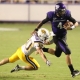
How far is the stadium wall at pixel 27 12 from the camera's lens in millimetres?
24094

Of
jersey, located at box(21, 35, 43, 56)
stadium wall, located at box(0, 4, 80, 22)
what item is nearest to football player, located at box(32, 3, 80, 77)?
jersey, located at box(21, 35, 43, 56)

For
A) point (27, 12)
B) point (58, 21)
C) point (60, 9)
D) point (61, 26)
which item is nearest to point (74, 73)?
point (61, 26)

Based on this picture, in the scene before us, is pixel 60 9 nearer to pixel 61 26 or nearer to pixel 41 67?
pixel 61 26

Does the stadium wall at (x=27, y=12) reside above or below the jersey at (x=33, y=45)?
below

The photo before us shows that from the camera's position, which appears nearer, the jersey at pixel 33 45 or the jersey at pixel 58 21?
the jersey at pixel 33 45

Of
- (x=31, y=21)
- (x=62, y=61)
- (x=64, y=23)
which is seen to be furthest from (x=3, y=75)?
(x=31, y=21)

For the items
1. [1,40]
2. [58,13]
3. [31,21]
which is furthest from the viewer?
[31,21]

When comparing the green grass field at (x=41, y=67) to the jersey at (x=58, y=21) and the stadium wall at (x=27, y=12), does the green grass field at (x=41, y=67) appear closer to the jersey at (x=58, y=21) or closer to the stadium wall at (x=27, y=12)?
the jersey at (x=58, y=21)

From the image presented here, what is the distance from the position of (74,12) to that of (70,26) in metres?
15.2

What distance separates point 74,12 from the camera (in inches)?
949

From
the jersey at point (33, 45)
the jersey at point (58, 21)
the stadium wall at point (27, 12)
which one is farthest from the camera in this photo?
the stadium wall at point (27, 12)

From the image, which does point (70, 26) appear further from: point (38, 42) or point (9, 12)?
point (9, 12)

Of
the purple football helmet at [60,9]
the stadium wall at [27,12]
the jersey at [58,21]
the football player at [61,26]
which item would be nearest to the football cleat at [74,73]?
the football player at [61,26]

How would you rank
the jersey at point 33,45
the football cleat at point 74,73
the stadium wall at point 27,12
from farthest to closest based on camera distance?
the stadium wall at point 27,12, the football cleat at point 74,73, the jersey at point 33,45
